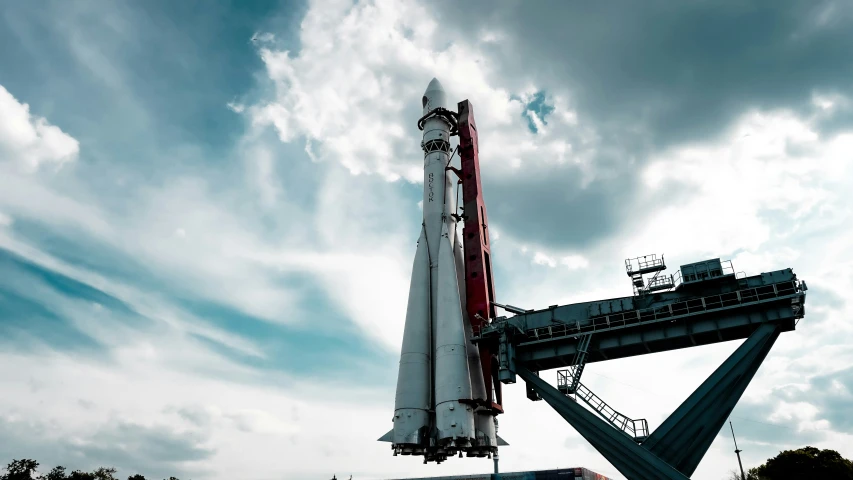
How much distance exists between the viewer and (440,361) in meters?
33.1

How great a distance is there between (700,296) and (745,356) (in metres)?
4.01

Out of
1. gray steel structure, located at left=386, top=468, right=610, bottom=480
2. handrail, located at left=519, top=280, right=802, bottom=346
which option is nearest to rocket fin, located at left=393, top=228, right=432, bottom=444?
handrail, located at left=519, top=280, right=802, bottom=346

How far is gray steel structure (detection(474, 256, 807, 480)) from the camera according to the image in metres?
27.2

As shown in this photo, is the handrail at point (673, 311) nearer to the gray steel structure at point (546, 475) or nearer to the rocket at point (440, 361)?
the rocket at point (440, 361)

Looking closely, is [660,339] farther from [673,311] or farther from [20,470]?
[20,470]

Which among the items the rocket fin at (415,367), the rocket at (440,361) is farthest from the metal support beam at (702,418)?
the rocket fin at (415,367)

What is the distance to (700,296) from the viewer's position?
30.3m

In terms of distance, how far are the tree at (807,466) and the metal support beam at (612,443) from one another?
122 feet

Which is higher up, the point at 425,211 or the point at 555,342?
the point at 425,211

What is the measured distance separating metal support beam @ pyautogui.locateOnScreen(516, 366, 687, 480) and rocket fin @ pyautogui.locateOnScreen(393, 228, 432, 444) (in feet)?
23.9

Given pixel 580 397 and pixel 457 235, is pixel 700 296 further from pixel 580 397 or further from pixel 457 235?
pixel 457 235

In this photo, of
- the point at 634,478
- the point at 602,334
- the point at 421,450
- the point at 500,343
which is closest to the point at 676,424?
the point at 634,478

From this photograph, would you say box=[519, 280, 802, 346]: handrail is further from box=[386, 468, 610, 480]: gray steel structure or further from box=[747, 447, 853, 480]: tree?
box=[747, 447, 853, 480]: tree

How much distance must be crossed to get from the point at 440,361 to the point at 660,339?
513 inches
